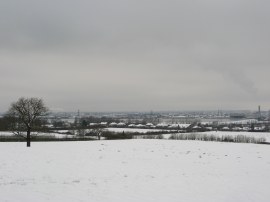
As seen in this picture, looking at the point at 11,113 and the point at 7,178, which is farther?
the point at 11,113

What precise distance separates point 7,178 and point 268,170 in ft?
Result: 57.2

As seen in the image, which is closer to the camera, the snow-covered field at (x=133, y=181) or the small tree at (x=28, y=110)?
the snow-covered field at (x=133, y=181)

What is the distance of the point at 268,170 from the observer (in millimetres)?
23422

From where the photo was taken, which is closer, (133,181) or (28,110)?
(133,181)

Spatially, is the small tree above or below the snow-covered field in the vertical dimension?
above

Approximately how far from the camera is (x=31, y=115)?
4203cm

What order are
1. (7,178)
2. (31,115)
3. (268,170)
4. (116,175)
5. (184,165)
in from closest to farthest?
(7,178) < (116,175) < (268,170) < (184,165) < (31,115)

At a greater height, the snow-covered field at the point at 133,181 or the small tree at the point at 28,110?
the small tree at the point at 28,110

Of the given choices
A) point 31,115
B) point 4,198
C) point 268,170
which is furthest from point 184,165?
point 31,115

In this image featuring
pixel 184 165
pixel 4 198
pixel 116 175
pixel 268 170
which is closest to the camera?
pixel 4 198

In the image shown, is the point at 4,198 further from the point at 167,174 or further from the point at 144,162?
the point at 144,162

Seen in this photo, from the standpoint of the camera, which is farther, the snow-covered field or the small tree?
the small tree

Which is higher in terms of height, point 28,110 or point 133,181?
point 28,110

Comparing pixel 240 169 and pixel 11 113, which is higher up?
pixel 11 113
